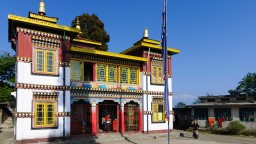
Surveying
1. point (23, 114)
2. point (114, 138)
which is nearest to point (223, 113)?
point (114, 138)

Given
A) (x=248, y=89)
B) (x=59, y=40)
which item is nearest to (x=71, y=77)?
(x=59, y=40)

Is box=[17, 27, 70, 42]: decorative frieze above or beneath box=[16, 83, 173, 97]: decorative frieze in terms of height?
above

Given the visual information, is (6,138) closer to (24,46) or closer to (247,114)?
(24,46)

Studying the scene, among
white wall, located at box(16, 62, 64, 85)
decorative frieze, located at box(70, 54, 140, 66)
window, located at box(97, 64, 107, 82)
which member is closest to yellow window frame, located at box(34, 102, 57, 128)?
white wall, located at box(16, 62, 64, 85)

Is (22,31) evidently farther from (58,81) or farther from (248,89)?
(248,89)

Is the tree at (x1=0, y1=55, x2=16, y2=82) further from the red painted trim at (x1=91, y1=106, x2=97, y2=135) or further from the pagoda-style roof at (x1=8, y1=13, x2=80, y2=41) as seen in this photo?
the red painted trim at (x1=91, y1=106, x2=97, y2=135)

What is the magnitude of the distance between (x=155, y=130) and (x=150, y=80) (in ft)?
14.7

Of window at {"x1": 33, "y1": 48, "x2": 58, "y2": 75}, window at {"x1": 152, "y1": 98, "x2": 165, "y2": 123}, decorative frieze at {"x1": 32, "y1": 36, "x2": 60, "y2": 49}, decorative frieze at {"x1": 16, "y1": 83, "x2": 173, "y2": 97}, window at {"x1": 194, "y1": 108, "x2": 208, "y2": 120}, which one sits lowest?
window at {"x1": 194, "y1": 108, "x2": 208, "y2": 120}

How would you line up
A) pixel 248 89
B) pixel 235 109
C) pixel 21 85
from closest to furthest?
pixel 21 85 → pixel 235 109 → pixel 248 89

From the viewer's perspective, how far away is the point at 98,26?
3978cm

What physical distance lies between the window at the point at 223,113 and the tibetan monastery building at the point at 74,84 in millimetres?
7894

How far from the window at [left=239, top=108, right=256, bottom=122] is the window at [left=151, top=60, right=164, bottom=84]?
9728mm

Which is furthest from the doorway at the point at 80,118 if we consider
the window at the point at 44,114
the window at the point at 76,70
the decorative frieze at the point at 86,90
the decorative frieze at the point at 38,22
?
the decorative frieze at the point at 38,22

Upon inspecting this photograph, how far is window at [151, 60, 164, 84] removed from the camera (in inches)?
915
